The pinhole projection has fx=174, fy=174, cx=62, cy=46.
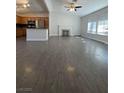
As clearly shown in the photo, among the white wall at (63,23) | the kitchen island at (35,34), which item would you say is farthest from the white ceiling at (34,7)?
the white wall at (63,23)

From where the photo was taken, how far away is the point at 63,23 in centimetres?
2141

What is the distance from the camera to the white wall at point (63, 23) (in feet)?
68.3

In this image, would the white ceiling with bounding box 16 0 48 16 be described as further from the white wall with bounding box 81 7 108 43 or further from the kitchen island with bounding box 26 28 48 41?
the white wall with bounding box 81 7 108 43

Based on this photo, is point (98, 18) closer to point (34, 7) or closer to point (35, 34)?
point (35, 34)

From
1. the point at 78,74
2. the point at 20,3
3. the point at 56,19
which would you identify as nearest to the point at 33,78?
the point at 78,74

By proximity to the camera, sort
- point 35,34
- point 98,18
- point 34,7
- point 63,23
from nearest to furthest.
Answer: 1. point 35,34
2. point 98,18
3. point 34,7
4. point 63,23

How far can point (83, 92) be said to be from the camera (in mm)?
2754

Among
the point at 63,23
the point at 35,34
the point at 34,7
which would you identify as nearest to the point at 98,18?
the point at 35,34

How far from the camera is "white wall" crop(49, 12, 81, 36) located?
20828mm

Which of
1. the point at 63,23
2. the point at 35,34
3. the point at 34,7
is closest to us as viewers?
the point at 35,34

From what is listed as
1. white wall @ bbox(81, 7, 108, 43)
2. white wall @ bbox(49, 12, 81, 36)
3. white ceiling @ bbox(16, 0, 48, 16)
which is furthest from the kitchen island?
white wall @ bbox(49, 12, 81, 36)

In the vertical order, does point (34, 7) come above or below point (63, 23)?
above
